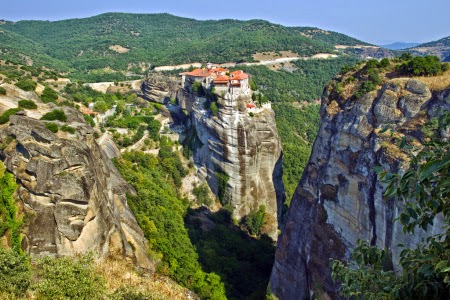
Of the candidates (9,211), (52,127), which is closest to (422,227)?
(9,211)

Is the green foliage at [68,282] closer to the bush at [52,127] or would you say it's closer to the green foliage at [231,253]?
the bush at [52,127]

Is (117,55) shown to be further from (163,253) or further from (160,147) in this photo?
(163,253)

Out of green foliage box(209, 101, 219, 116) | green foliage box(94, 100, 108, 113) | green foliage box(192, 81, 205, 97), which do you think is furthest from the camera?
green foliage box(94, 100, 108, 113)

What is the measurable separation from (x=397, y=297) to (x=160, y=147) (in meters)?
46.2

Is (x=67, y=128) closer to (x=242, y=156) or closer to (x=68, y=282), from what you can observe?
(x=68, y=282)

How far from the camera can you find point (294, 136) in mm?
72625

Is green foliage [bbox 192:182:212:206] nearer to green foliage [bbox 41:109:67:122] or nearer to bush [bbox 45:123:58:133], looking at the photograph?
green foliage [bbox 41:109:67:122]

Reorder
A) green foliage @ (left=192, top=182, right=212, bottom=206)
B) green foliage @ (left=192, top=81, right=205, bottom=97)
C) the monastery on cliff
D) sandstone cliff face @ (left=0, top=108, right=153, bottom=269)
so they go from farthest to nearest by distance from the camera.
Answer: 1. green foliage @ (left=192, top=81, right=205, bottom=97)
2. green foliage @ (left=192, top=182, right=212, bottom=206)
3. the monastery on cliff
4. sandstone cliff face @ (left=0, top=108, right=153, bottom=269)

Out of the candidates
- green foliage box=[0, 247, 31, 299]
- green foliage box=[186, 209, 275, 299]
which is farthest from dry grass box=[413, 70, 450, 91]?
green foliage box=[186, 209, 275, 299]

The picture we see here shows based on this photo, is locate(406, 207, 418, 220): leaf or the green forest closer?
locate(406, 207, 418, 220): leaf

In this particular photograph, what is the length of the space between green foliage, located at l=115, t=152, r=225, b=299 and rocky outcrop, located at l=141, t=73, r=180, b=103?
21.3 meters

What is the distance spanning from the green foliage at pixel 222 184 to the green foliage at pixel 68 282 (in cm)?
3310

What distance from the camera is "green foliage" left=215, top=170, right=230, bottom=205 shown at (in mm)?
45631

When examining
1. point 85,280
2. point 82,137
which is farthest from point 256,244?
point 85,280
